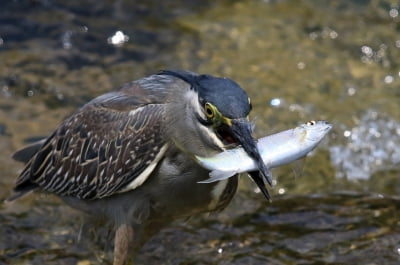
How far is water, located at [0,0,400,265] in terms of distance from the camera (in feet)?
22.9

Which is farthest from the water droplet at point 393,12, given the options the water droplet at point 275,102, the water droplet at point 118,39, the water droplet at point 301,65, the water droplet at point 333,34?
the water droplet at point 118,39

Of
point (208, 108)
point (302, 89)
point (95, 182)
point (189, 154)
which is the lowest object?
point (302, 89)

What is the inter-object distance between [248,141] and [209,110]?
16.7 inches

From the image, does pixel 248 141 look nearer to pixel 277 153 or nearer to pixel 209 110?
pixel 277 153

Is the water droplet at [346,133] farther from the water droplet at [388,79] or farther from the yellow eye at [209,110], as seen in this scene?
the yellow eye at [209,110]

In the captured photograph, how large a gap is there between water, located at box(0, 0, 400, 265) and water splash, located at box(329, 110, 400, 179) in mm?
12

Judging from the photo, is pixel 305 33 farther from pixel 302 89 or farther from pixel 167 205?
pixel 167 205

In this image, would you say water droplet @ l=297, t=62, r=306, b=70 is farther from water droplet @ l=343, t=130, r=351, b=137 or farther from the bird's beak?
the bird's beak

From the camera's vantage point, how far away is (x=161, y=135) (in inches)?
243

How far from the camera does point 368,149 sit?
28.1ft

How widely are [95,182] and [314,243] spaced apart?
1.71 m

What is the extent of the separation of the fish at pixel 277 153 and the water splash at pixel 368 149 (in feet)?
10.5

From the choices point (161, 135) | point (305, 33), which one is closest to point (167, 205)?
point (161, 135)

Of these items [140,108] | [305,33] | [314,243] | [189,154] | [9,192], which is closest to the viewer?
[189,154]
